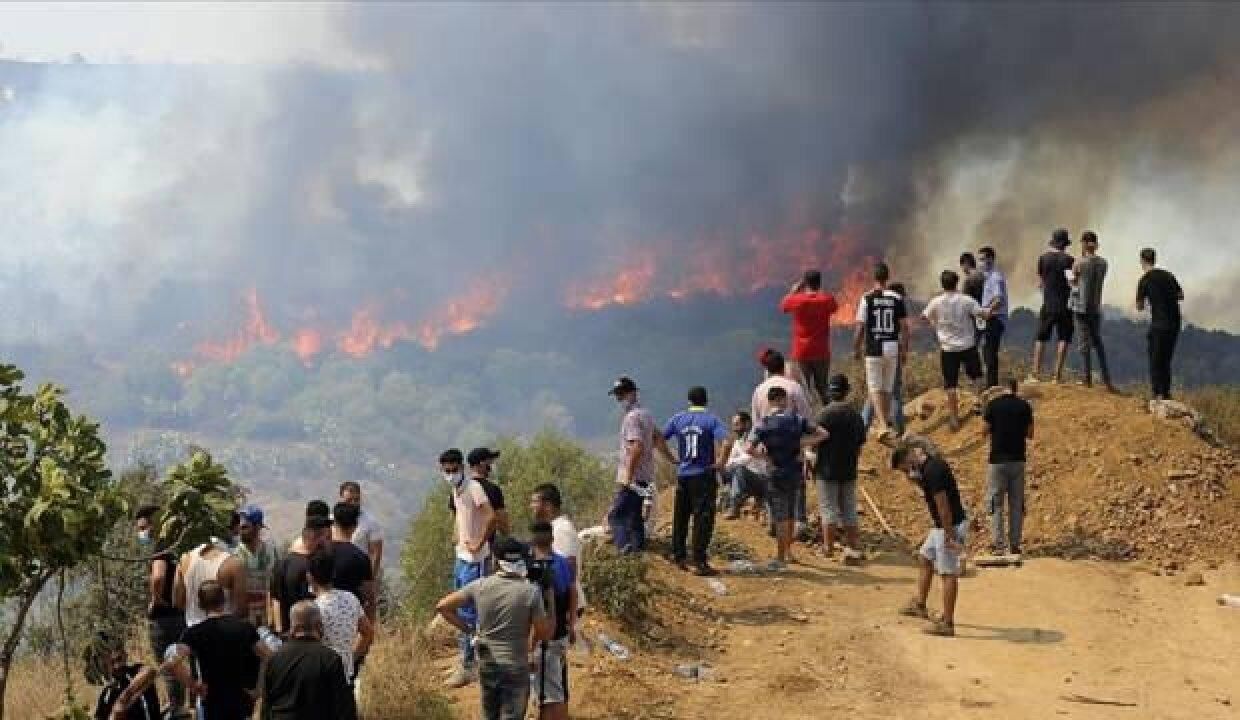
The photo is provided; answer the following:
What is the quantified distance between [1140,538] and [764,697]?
7637 millimetres

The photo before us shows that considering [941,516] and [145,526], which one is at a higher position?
[941,516]

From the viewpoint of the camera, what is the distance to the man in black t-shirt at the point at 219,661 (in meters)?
7.82

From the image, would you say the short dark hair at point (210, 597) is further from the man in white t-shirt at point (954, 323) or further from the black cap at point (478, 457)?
the man in white t-shirt at point (954, 323)

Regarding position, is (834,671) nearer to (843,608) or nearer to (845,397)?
(843,608)

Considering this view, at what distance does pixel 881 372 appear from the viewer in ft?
Answer: 56.5

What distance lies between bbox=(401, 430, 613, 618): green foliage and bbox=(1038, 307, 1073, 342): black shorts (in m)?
15.0

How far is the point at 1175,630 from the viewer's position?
13.4 meters

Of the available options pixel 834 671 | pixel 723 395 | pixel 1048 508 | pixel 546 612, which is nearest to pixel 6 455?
pixel 546 612

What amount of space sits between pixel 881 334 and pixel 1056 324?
3639mm

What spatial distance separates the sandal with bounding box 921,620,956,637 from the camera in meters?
12.6

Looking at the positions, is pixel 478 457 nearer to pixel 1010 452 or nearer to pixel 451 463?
pixel 451 463

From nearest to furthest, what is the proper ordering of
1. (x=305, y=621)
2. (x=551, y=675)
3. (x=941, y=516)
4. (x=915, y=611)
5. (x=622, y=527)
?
(x=305, y=621) → (x=551, y=675) → (x=941, y=516) → (x=915, y=611) → (x=622, y=527)

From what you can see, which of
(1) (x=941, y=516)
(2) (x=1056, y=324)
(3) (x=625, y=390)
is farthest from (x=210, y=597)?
(2) (x=1056, y=324)

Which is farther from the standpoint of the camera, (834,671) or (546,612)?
(834,671)
